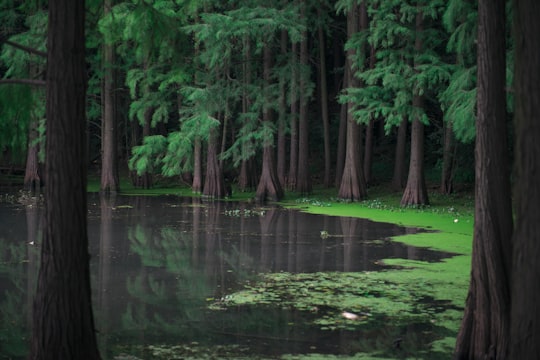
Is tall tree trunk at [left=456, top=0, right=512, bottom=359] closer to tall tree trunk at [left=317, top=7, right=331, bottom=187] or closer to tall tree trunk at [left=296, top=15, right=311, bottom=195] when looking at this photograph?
tall tree trunk at [left=296, top=15, right=311, bottom=195]

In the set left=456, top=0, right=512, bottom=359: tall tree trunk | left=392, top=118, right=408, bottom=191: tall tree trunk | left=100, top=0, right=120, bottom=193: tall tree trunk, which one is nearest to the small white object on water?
left=456, top=0, right=512, bottom=359: tall tree trunk

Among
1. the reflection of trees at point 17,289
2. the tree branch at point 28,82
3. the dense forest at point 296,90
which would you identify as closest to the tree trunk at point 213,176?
the dense forest at point 296,90

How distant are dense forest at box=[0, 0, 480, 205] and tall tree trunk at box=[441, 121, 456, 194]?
0.06 meters

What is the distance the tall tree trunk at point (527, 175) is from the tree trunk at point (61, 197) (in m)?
3.57

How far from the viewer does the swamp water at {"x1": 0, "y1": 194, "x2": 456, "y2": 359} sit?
25.1 feet

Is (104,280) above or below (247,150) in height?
below

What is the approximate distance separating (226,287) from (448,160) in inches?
674

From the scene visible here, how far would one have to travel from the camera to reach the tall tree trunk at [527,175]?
602 cm

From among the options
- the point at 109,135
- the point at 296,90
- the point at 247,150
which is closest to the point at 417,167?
the point at 296,90

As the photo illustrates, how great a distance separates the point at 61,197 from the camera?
591 cm

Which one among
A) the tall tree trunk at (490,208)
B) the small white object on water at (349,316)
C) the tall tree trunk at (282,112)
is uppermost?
the tall tree trunk at (282,112)

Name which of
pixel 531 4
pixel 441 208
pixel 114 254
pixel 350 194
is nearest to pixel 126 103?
pixel 350 194

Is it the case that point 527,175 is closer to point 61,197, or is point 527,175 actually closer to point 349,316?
point 349,316

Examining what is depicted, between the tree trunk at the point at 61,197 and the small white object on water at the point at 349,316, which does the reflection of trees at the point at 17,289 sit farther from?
the small white object on water at the point at 349,316
